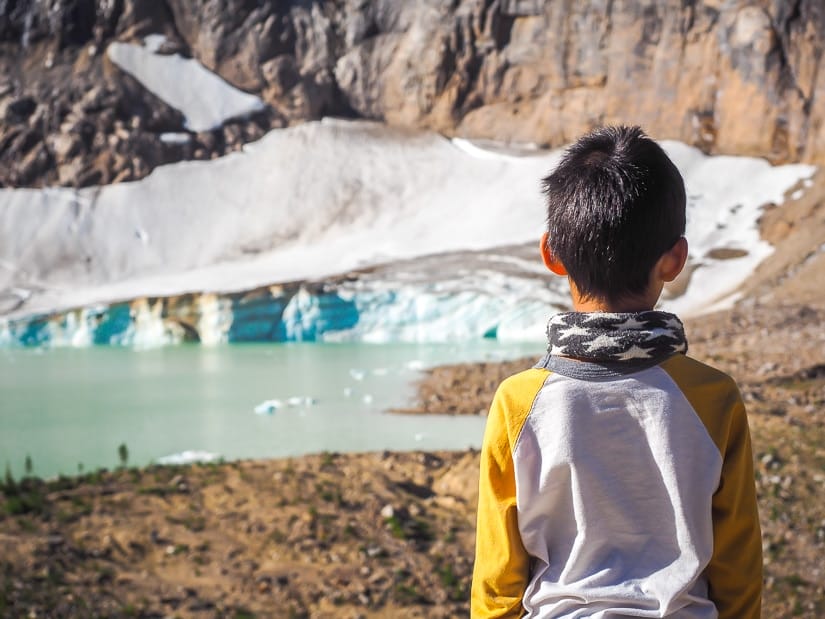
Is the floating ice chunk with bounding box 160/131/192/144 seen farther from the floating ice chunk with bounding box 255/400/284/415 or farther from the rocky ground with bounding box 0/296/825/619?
the rocky ground with bounding box 0/296/825/619

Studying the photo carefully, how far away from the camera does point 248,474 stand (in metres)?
6.68

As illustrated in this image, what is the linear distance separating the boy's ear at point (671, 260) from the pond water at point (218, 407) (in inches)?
279

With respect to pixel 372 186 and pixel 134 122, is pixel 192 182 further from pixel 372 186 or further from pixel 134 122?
pixel 372 186

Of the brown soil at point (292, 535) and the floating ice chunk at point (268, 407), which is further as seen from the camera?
the floating ice chunk at point (268, 407)

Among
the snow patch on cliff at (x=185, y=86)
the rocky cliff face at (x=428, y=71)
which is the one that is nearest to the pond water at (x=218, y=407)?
the rocky cliff face at (x=428, y=71)

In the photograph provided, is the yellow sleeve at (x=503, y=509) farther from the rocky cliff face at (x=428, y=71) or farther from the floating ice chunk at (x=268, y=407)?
the rocky cliff face at (x=428, y=71)

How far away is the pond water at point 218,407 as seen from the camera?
960 cm

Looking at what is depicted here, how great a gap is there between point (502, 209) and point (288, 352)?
13.8 meters

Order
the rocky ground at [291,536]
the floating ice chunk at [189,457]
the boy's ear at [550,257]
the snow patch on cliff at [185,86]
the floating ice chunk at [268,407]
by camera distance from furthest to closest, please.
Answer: the snow patch on cliff at [185,86] → the floating ice chunk at [268,407] → the floating ice chunk at [189,457] → the rocky ground at [291,536] → the boy's ear at [550,257]

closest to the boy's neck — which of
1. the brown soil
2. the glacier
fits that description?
the brown soil

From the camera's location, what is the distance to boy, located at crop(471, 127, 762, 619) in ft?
4.37

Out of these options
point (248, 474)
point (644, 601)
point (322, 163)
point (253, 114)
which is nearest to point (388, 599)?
point (248, 474)

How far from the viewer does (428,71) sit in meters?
40.2

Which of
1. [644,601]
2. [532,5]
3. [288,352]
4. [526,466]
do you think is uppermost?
[532,5]
